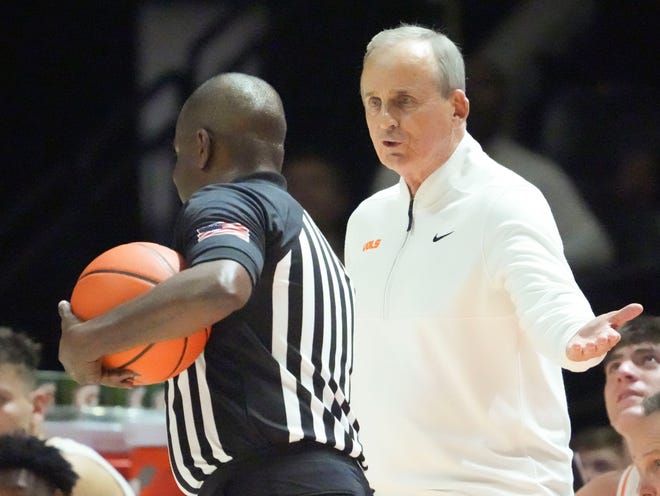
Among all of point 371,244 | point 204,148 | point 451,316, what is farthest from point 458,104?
point 204,148

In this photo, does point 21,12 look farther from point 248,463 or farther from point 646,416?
point 248,463

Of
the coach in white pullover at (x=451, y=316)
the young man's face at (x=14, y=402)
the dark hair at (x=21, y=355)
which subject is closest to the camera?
the coach in white pullover at (x=451, y=316)

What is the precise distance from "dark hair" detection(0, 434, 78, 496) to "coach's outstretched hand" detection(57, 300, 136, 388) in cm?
139

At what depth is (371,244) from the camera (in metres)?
3.48

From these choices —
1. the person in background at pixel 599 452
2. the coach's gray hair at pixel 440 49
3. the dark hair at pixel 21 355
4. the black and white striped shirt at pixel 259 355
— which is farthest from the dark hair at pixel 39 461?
the person in background at pixel 599 452

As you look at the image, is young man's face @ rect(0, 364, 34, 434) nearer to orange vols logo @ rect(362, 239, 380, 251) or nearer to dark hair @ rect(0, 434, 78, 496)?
dark hair @ rect(0, 434, 78, 496)

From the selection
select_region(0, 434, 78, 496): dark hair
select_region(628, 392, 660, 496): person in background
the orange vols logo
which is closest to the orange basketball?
the orange vols logo

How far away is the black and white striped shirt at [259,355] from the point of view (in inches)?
105

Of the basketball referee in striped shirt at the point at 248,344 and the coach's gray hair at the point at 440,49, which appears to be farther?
the coach's gray hair at the point at 440,49

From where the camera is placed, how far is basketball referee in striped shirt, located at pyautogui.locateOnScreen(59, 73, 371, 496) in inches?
99.7

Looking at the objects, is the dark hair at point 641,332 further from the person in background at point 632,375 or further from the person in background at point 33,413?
the person in background at point 33,413

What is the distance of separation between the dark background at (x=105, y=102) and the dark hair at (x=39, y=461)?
2164mm

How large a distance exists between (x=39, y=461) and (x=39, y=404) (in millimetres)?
892

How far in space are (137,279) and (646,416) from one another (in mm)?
1889
